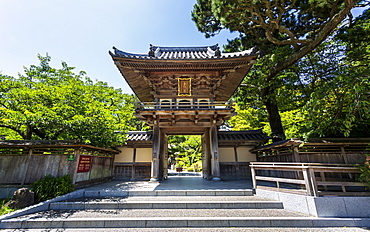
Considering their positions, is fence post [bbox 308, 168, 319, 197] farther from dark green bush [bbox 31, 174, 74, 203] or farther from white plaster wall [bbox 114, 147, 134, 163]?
white plaster wall [bbox 114, 147, 134, 163]

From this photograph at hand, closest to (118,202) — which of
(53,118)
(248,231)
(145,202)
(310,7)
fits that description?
(145,202)

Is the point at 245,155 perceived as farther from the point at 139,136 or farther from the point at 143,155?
the point at 139,136

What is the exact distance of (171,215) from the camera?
5.18 metres

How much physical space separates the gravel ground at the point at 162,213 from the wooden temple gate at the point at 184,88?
4159 mm

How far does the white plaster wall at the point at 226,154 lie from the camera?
12070 mm

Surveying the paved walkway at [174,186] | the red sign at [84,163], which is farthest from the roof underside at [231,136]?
the paved walkway at [174,186]

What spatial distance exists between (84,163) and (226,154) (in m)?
9.62

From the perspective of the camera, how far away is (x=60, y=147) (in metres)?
8.18

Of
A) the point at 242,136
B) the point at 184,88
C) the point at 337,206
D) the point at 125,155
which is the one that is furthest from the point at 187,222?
the point at 242,136

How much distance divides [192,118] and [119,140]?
16.8ft

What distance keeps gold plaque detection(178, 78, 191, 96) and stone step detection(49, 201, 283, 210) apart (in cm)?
657

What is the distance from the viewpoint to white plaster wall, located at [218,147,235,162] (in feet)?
39.6

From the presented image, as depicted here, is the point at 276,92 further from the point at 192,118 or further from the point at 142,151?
the point at 142,151

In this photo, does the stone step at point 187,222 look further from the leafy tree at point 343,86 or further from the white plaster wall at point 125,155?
the white plaster wall at point 125,155
